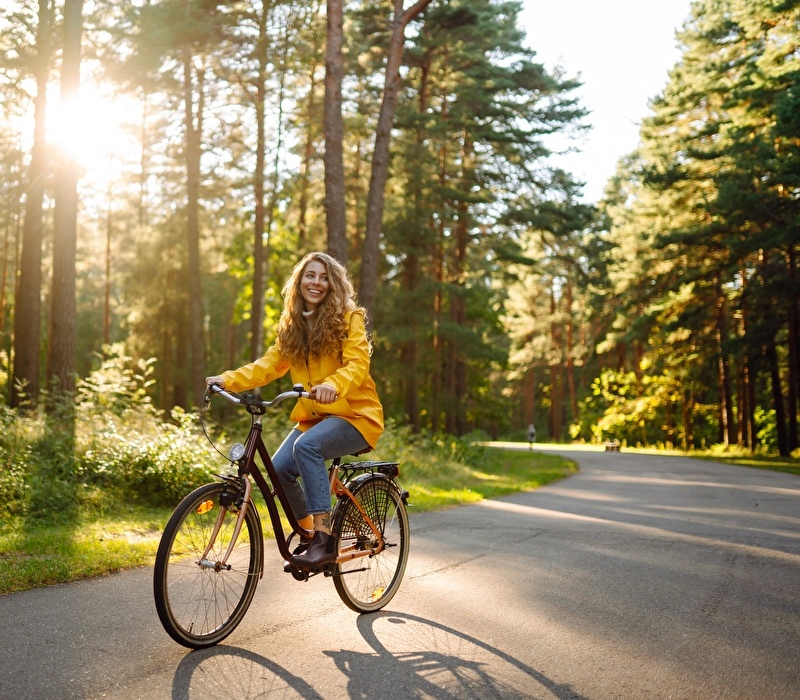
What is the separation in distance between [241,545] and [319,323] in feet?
4.51

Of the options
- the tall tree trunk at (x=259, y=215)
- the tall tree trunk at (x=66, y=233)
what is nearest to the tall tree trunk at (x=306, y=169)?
the tall tree trunk at (x=259, y=215)

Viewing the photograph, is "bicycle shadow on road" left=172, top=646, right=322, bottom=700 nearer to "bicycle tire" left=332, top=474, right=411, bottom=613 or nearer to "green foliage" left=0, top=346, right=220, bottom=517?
"bicycle tire" left=332, top=474, right=411, bottom=613

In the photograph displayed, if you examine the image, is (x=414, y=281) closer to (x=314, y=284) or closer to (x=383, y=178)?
(x=383, y=178)

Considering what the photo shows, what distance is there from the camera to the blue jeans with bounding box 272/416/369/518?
4520 millimetres

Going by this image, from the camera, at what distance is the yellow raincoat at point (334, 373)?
15.3ft

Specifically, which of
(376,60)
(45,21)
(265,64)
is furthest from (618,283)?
(45,21)

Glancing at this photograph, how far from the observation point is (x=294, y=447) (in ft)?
14.8

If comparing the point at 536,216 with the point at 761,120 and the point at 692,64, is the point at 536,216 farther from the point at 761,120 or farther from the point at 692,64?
the point at 692,64

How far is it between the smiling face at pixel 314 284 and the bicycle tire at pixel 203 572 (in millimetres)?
1276

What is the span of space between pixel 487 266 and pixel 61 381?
2706 cm

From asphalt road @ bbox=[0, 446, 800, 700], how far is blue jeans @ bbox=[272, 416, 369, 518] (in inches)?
28.5

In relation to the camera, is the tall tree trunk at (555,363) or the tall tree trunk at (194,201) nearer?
the tall tree trunk at (194,201)

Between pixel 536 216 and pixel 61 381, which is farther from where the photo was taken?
pixel 536 216

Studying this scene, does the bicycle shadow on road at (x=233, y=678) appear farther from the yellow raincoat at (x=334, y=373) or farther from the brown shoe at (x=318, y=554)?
the yellow raincoat at (x=334, y=373)
